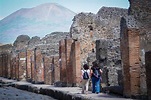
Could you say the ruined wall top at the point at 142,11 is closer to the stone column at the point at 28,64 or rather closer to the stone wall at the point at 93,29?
the stone wall at the point at 93,29

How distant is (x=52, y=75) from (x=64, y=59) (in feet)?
9.03

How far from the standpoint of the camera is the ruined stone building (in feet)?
30.2

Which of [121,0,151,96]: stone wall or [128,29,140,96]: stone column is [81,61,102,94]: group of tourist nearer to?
[121,0,151,96]: stone wall

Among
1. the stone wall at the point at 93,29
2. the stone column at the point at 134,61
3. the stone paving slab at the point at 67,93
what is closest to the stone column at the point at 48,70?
the stone paving slab at the point at 67,93

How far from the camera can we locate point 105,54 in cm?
1252

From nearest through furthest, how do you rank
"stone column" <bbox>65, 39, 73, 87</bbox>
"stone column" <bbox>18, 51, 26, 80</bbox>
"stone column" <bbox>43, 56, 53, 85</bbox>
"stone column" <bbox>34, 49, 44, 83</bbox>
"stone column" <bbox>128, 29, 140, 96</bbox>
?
"stone column" <bbox>128, 29, 140, 96</bbox> < "stone column" <bbox>65, 39, 73, 87</bbox> < "stone column" <bbox>43, 56, 53, 85</bbox> < "stone column" <bbox>34, 49, 44, 83</bbox> < "stone column" <bbox>18, 51, 26, 80</bbox>

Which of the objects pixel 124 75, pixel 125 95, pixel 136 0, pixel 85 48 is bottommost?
pixel 125 95

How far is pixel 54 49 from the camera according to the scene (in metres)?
23.8

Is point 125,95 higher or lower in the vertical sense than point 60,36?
lower

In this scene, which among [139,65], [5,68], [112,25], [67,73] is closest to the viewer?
[139,65]

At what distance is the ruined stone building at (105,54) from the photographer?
920 cm

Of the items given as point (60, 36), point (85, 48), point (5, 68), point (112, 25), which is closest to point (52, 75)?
point (85, 48)

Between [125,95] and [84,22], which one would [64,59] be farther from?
[125,95]

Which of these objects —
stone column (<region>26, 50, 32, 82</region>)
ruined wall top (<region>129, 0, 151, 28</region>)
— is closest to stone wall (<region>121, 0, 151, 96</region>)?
ruined wall top (<region>129, 0, 151, 28</region>)
